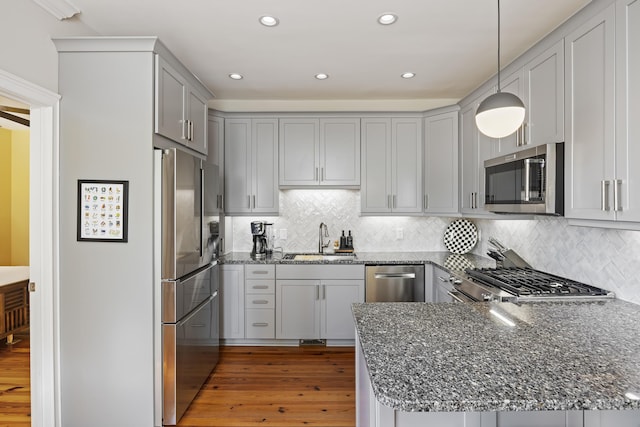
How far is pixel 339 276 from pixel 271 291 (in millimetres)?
714

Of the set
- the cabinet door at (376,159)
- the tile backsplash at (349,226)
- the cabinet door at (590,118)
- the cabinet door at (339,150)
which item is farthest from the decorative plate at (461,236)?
the cabinet door at (590,118)

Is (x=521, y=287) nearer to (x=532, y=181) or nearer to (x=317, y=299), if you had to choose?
(x=532, y=181)

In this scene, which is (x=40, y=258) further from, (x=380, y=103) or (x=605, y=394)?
(x=380, y=103)

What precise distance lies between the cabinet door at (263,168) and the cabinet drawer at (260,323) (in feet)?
3.48

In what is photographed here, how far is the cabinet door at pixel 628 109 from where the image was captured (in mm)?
1516

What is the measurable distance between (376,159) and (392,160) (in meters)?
0.18

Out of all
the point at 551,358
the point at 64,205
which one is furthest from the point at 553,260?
the point at 64,205

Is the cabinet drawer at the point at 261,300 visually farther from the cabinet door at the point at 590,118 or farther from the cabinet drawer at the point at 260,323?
the cabinet door at the point at 590,118

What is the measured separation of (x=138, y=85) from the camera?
7.06 feet

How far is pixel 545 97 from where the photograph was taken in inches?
84.4

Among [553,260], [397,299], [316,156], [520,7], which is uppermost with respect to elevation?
[520,7]

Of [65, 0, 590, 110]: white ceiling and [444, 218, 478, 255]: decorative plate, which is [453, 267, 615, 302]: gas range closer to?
[444, 218, 478, 255]: decorative plate

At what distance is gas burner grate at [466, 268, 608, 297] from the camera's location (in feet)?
6.61


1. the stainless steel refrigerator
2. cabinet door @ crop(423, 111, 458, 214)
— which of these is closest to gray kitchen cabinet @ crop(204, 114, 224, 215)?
the stainless steel refrigerator
